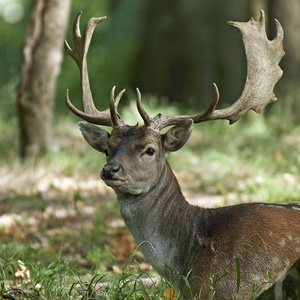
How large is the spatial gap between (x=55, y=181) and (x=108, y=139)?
4437 millimetres

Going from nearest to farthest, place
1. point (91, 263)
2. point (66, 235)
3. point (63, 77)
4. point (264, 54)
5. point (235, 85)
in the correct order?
point (264, 54) < point (91, 263) < point (66, 235) < point (235, 85) < point (63, 77)

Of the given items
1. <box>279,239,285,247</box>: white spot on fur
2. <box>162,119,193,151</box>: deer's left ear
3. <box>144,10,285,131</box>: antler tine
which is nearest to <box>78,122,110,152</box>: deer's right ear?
<box>162,119,193,151</box>: deer's left ear

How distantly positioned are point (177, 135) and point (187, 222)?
0.69 m

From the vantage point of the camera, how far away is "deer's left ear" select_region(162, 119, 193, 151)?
4684 mm

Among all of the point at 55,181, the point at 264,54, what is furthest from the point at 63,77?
the point at 264,54

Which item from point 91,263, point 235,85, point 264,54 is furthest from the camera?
point 235,85

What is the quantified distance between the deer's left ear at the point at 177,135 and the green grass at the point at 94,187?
3.54 ft

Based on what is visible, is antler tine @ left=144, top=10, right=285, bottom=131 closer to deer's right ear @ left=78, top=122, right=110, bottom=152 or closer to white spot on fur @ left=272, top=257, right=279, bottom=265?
deer's right ear @ left=78, top=122, right=110, bottom=152

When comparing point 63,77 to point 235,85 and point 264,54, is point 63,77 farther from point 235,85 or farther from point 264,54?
Answer: point 264,54

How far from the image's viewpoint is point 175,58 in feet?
49.4

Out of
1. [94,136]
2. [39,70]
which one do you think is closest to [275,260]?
[94,136]

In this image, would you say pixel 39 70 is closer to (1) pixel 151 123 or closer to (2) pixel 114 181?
(1) pixel 151 123

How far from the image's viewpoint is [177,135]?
15.6ft

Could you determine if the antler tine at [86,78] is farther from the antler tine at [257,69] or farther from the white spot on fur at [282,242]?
the white spot on fur at [282,242]
